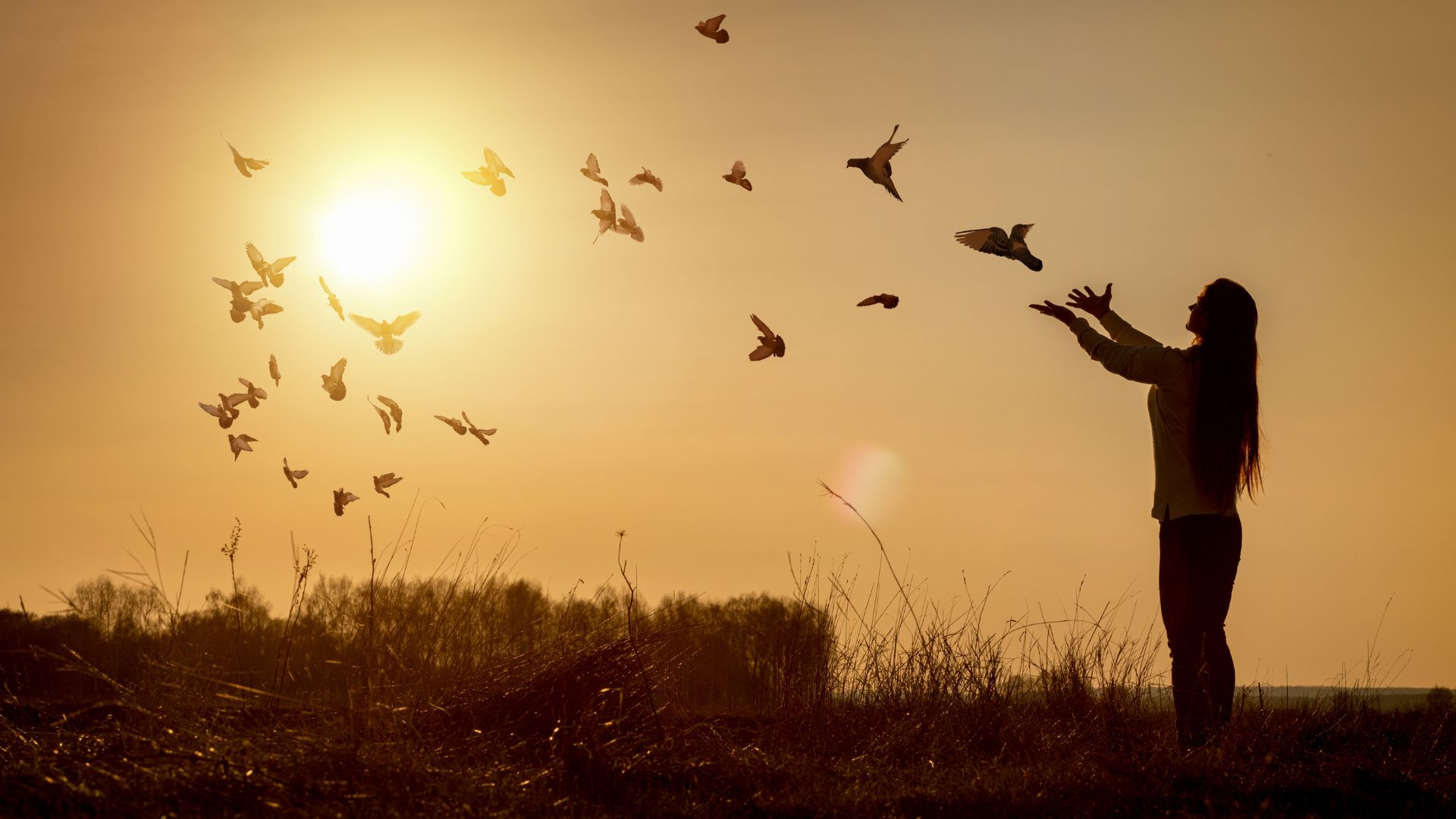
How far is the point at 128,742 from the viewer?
4434mm

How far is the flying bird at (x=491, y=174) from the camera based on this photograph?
7574 millimetres

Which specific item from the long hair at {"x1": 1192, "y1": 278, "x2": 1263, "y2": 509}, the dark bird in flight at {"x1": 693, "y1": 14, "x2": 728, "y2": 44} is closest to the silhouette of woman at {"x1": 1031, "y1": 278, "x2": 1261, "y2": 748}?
the long hair at {"x1": 1192, "y1": 278, "x2": 1263, "y2": 509}

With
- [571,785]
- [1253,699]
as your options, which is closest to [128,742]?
[571,785]

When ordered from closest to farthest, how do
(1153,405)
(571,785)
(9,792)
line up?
(9,792), (571,785), (1153,405)

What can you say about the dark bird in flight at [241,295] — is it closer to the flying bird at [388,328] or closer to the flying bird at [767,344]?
the flying bird at [388,328]

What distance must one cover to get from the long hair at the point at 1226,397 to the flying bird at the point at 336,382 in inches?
199

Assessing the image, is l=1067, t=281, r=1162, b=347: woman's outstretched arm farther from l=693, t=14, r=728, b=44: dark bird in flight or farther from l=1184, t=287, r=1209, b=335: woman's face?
l=693, t=14, r=728, b=44: dark bird in flight

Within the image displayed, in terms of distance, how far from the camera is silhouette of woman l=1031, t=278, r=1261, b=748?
17.3 feet

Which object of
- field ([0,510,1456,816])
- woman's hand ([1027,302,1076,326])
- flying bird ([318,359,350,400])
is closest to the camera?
field ([0,510,1456,816])

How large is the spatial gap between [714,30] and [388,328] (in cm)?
282

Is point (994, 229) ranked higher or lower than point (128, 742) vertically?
higher

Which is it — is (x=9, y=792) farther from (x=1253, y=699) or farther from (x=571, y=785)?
(x=1253, y=699)

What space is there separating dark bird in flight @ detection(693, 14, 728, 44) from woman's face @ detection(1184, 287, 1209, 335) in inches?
134

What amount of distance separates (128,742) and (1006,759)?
358cm
